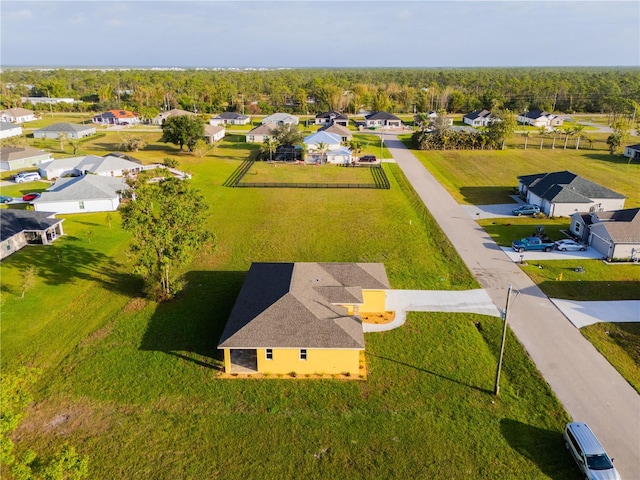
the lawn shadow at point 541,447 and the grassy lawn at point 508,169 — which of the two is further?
the grassy lawn at point 508,169

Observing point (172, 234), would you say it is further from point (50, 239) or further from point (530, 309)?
point (530, 309)

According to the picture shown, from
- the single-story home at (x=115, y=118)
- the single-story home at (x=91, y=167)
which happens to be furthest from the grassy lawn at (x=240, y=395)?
the single-story home at (x=115, y=118)

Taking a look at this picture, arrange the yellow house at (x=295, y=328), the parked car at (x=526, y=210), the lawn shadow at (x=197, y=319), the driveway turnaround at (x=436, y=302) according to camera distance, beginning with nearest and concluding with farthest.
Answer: the yellow house at (x=295, y=328), the lawn shadow at (x=197, y=319), the driveway turnaround at (x=436, y=302), the parked car at (x=526, y=210)

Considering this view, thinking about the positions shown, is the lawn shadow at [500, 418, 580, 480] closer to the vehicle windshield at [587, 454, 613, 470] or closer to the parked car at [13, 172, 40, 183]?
the vehicle windshield at [587, 454, 613, 470]

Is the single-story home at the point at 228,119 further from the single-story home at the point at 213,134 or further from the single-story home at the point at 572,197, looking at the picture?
the single-story home at the point at 572,197

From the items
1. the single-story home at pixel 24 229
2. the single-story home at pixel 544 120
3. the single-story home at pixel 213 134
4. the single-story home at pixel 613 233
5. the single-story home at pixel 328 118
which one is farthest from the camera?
the single-story home at pixel 328 118

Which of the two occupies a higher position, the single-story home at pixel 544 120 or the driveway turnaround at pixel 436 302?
the single-story home at pixel 544 120

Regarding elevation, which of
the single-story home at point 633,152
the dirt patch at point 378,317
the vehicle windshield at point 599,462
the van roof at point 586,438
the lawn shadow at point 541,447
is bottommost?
the lawn shadow at point 541,447
